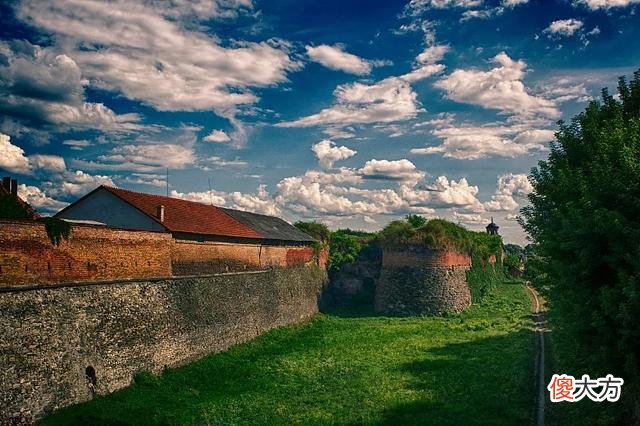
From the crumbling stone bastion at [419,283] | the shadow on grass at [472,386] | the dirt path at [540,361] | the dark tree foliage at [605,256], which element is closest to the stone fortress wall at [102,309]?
the shadow on grass at [472,386]

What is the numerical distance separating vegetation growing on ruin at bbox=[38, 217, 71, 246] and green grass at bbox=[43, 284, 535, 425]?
16.5ft

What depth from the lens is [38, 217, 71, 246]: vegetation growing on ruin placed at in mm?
14930

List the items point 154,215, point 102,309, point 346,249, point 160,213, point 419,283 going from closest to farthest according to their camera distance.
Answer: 1. point 102,309
2. point 154,215
3. point 160,213
4. point 419,283
5. point 346,249

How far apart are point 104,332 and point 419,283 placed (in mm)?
22068

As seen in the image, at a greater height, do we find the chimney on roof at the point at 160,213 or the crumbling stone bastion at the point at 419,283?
the chimney on roof at the point at 160,213

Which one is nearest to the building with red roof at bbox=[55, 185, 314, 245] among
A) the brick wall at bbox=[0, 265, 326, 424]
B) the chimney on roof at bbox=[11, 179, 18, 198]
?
the brick wall at bbox=[0, 265, 326, 424]

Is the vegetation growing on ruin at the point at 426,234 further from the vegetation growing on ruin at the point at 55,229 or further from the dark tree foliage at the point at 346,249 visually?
the vegetation growing on ruin at the point at 55,229

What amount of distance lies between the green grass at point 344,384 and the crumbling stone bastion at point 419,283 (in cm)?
649

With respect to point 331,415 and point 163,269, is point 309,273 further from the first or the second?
point 331,415

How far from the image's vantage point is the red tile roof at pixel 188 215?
21.8 meters

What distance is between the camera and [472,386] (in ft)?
53.7

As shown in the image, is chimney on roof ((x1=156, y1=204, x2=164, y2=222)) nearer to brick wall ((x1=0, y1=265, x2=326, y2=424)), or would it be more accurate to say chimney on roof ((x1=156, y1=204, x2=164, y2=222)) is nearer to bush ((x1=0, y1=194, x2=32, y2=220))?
brick wall ((x1=0, y1=265, x2=326, y2=424))

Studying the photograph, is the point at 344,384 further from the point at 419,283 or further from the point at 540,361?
the point at 419,283

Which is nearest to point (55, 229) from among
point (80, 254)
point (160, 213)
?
point (80, 254)
